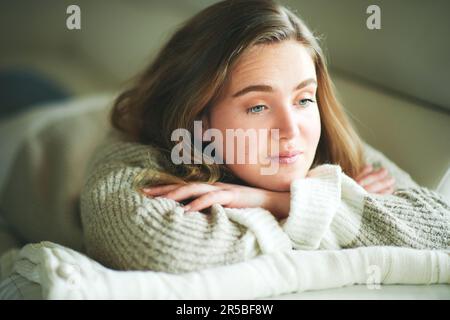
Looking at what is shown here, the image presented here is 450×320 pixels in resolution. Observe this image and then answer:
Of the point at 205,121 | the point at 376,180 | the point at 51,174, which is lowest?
the point at 51,174

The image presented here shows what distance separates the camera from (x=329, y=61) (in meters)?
0.97

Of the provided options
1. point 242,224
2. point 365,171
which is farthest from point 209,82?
point 365,171

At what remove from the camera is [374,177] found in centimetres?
83

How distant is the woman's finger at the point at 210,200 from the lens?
2.17ft

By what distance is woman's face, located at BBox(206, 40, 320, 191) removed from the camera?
669mm

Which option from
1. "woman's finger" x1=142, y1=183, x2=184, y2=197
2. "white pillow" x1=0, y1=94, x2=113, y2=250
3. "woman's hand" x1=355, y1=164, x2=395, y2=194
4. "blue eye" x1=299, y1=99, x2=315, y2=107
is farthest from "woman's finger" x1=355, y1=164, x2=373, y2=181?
"white pillow" x1=0, y1=94, x2=113, y2=250

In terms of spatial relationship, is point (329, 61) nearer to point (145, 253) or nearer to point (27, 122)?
point (145, 253)

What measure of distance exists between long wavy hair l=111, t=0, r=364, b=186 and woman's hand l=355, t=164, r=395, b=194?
0.02m

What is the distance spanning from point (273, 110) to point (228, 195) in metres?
0.14

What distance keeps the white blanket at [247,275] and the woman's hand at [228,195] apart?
0.10 meters

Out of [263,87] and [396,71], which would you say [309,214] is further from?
[396,71]

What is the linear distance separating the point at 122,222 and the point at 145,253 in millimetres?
64

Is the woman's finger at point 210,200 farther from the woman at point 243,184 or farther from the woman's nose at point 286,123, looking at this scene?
the woman's nose at point 286,123

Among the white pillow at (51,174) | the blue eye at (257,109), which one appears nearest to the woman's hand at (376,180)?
the blue eye at (257,109)
